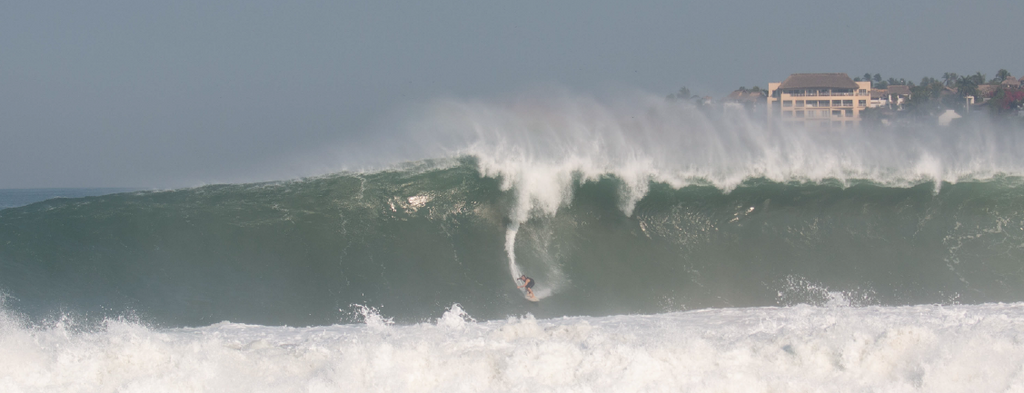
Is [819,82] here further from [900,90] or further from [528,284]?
[528,284]

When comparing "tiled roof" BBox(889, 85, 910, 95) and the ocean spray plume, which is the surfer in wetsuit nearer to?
the ocean spray plume

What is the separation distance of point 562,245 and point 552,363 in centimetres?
496

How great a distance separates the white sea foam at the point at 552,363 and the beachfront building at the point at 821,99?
58.0m

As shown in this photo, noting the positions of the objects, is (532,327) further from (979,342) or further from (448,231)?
(448,231)

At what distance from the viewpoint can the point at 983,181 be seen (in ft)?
33.3

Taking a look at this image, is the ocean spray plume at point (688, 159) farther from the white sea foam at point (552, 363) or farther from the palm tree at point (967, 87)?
the palm tree at point (967, 87)

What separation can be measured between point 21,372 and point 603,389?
4.11 meters

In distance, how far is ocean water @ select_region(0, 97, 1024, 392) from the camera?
25.0 ft

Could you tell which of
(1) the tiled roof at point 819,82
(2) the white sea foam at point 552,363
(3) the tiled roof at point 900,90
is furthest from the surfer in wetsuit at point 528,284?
(3) the tiled roof at point 900,90

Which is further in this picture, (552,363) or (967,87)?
(967,87)

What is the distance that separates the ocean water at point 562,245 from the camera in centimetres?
763

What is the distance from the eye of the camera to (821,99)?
5888 cm

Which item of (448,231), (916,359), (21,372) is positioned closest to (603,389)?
(916,359)

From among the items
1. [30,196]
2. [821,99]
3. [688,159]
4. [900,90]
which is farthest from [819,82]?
[30,196]
